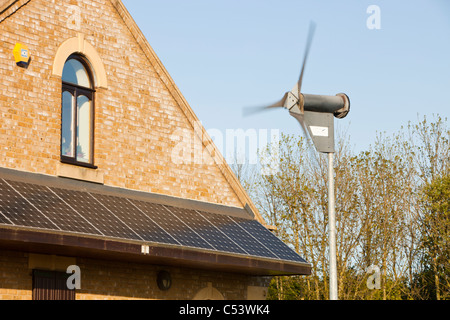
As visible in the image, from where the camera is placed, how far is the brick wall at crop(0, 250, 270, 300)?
Answer: 1378cm

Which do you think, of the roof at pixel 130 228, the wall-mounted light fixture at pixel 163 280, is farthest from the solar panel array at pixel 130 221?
the wall-mounted light fixture at pixel 163 280

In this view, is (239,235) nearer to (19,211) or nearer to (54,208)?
(54,208)

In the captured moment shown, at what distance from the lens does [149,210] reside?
1628cm

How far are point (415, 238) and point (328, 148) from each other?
22477 mm

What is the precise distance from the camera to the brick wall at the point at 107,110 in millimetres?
14867

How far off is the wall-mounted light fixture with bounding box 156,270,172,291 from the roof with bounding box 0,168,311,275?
0.58m

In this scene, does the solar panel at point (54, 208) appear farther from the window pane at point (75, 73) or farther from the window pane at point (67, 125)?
the window pane at point (75, 73)

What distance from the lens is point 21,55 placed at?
1495cm

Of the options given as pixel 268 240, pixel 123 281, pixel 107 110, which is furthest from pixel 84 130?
pixel 268 240


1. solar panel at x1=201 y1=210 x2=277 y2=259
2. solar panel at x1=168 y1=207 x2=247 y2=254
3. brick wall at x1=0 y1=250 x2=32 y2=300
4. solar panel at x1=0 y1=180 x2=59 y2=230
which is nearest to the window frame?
solar panel at x1=0 y1=180 x2=59 y2=230

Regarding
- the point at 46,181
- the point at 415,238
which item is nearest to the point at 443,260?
the point at 415,238

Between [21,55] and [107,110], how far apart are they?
2514 millimetres

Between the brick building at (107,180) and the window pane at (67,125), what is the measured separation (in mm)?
29

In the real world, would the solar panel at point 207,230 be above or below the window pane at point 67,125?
below
